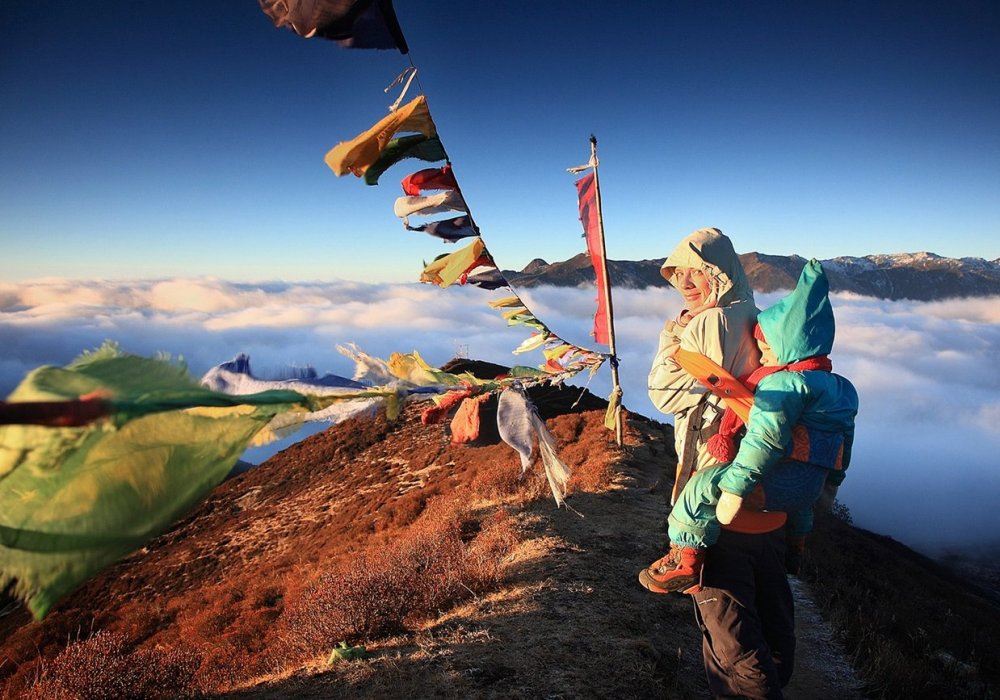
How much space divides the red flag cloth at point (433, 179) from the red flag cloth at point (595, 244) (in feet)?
10.5

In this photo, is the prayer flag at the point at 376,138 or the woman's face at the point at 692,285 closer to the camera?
the woman's face at the point at 692,285

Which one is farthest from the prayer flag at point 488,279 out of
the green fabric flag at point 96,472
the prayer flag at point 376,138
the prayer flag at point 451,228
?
the green fabric flag at point 96,472

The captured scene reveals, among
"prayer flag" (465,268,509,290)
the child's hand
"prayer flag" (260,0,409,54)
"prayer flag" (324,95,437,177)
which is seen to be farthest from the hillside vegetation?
"prayer flag" (260,0,409,54)

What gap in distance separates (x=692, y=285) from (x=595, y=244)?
4.90 meters

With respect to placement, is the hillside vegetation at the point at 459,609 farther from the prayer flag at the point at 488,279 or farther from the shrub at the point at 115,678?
the prayer flag at the point at 488,279

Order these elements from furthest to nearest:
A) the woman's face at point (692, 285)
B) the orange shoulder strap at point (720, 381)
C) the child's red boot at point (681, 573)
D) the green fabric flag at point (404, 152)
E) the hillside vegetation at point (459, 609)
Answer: the hillside vegetation at point (459, 609) → the green fabric flag at point (404, 152) → the woman's face at point (692, 285) → the child's red boot at point (681, 573) → the orange shoulder strap at point (720, 381)

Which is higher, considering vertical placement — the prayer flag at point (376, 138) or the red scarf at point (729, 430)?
the prayer flag at point (376, 138)

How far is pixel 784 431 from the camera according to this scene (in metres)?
2.43

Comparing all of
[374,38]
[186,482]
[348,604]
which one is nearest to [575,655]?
[348,604]

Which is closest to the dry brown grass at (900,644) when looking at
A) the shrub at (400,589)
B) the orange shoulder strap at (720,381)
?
the shrub at (400,589)

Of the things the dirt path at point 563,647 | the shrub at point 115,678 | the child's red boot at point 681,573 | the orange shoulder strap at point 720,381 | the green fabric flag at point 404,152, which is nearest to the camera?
the orange shoulder strap at point 720,381

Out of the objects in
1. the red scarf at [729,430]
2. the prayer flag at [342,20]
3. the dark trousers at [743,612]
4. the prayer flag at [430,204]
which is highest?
the prayer flag at [342,20]

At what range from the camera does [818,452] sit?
2619 mm

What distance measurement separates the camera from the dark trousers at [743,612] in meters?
2.77
